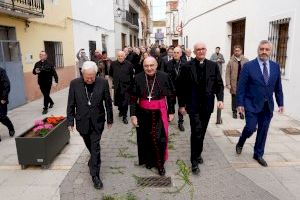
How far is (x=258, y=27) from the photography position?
961cm

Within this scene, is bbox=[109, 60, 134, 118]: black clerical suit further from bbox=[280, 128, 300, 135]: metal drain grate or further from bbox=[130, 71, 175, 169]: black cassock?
bbox=[280, 128, 300, 135]: metal drain grate

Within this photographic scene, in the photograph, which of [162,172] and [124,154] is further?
[124,154]

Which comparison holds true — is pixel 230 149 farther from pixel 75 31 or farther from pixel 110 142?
pixel 75 31

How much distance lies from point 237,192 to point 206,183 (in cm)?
45

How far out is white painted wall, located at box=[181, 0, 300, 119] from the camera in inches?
292

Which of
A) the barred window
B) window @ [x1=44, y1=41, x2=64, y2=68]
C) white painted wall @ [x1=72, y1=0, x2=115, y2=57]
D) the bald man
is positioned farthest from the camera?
white painted wall @ [x1=72, y1=0, x2=115, y2=57]

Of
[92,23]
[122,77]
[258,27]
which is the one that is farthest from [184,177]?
[92,23]

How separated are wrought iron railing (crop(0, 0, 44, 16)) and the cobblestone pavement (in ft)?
17.7

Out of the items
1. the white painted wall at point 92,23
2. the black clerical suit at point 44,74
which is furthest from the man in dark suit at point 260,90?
the white painted wall at point 92,23

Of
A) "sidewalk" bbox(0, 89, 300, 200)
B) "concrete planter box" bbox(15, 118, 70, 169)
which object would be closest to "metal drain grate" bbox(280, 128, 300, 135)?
"sidewalk" bbox(0, 89, 300, 200)

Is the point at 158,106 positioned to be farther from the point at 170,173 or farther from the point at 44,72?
the point at 44,72

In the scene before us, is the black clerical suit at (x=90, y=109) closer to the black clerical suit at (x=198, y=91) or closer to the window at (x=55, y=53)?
the black clerical suit at (x=198, y=91)

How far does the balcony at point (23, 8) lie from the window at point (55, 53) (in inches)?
79.7

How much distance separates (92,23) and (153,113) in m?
14.4
